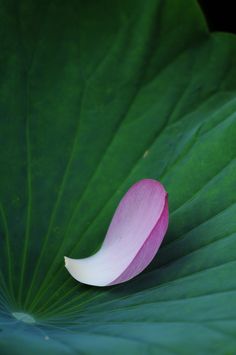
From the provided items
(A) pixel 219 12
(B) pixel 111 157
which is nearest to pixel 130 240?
(B) pixel 111 157

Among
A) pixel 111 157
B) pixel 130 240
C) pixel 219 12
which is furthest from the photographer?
pixel 219 12

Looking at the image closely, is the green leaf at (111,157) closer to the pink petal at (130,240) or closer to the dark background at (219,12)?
the pink petal at (130,240)

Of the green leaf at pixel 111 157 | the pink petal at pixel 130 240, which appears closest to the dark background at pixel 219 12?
the green leaf at pixel 111 157

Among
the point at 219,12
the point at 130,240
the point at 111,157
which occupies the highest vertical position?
the point at 219,12

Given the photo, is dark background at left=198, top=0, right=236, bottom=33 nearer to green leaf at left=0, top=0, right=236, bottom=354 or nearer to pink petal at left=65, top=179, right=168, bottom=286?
green leaf at left=0, top=0, right=236, bottom=354

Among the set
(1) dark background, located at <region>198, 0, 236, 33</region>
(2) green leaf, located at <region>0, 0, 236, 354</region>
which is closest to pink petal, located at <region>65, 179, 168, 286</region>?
(2) green leaf, located at <region>0, 0, 236, 354</region>

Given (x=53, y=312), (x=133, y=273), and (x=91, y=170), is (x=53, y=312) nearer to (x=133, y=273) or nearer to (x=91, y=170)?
(x=133, y=273)

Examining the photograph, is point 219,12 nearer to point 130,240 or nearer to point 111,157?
point 111,157
